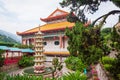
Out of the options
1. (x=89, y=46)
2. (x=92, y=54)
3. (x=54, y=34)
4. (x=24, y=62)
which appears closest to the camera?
(x=92, y=54)

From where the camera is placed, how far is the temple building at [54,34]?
94.0 feet

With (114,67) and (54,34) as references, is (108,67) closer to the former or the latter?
(114,67)

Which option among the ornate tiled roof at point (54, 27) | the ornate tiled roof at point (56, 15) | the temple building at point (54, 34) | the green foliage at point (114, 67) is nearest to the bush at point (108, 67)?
the green foliage at point (114, 67)

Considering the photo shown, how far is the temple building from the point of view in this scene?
28656mm

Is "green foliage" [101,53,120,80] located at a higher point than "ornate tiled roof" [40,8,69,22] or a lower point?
lower

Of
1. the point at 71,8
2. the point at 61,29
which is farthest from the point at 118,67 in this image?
the point at 61,29

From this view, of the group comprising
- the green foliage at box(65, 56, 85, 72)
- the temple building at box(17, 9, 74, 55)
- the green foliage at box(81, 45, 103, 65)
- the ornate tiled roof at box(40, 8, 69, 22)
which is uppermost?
the ornate tiled roof at box(40, 8, 69, 22)

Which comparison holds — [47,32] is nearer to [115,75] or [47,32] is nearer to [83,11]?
[83,11]

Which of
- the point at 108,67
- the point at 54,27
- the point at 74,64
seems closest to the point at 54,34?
the point at 54,27

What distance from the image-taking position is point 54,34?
96.8 feet

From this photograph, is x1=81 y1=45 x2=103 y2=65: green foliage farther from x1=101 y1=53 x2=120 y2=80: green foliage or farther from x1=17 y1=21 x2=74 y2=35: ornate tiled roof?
x1=17 y1=21 x2=74 y2=35: ornate tiled roof

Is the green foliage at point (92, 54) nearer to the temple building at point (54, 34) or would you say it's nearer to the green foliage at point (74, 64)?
the green foliage at point (74, 64)

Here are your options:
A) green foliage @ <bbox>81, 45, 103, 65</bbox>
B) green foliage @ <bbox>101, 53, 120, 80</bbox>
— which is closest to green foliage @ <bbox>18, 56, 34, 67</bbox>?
green foliage @ <bbox>81, 45, 103, 65</bbox>

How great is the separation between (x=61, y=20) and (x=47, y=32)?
375 cm
